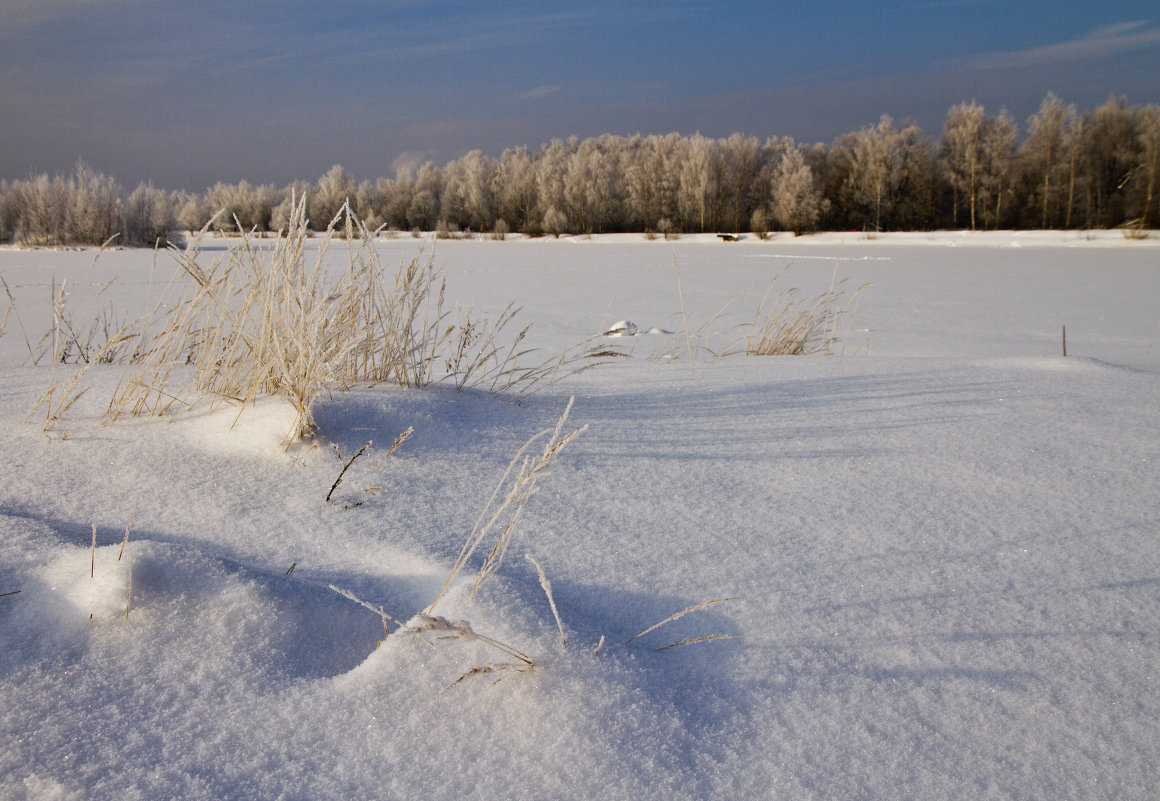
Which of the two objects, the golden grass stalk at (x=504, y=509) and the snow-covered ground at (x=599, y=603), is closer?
the snow-covered ground at (x=599, y=603)

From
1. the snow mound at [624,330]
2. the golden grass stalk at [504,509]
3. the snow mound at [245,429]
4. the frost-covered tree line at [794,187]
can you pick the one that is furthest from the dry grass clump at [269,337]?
the frost-covered tree line at [794,187]

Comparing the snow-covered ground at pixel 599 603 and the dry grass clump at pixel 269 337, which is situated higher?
the dry grass clump at pixel 269 337

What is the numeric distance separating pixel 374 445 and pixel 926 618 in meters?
1.05

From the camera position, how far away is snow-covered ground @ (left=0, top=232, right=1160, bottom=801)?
0.69m

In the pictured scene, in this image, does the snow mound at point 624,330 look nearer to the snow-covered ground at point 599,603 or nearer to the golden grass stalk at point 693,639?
the snow-covered ground at point 599,603

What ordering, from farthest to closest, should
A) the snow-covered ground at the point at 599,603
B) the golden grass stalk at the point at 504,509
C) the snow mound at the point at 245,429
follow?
Result: 1. the snow mound at the point at 245,429
2. the golden grass stalk at the point at 504,509
3. the snow-covered ground at the point at 599,603

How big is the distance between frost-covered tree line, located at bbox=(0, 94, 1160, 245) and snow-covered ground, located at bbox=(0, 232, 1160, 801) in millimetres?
20246

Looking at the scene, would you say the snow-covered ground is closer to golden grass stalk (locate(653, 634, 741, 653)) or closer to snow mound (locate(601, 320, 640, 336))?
golden grass stalk (locate(653, 634, 741, 653))

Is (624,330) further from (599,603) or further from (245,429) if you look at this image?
(599,603)

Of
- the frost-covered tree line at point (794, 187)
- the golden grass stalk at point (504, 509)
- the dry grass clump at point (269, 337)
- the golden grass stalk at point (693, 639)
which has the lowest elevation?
the golden grass stalk at point (693, 639)

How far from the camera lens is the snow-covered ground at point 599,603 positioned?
689mm

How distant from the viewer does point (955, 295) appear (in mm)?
7043

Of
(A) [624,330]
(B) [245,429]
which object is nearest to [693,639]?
(B) [245,429]

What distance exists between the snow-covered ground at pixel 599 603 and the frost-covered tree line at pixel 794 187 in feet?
66.4
